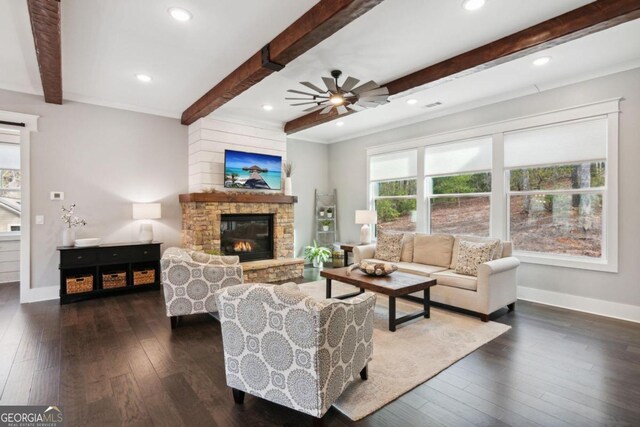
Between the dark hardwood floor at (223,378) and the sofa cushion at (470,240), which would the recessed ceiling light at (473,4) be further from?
the dark hardwood floor at (223,378)

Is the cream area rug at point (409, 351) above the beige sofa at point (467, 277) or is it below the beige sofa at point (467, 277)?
below

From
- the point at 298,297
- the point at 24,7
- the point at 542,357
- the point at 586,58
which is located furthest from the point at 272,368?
the point at 586,58

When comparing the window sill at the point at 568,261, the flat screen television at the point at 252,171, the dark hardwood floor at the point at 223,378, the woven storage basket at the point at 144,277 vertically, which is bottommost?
the dark hardwood floor at the point at 223,378

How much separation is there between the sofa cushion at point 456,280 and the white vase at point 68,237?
5070mm

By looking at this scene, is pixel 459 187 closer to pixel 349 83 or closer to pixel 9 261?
pixel 349 83

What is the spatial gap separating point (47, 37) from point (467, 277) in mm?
4930

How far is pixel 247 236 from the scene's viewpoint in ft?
19.9

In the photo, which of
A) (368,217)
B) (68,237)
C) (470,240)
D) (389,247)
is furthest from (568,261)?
(68,237)

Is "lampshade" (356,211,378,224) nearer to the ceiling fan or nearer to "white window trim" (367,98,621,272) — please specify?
"white window trim" (367,98,621,272)

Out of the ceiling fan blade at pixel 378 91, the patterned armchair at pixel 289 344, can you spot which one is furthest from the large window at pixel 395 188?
the patterned armchair at pixel 289 344

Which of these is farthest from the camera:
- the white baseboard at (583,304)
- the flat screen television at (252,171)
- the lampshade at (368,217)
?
the lampshade at (368,217)

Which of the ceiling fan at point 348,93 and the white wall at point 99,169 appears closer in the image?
the ceiling fan at point 348,93

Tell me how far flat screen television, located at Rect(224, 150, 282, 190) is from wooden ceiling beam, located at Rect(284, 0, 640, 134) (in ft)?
9.20

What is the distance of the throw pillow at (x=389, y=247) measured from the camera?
16.9ft
